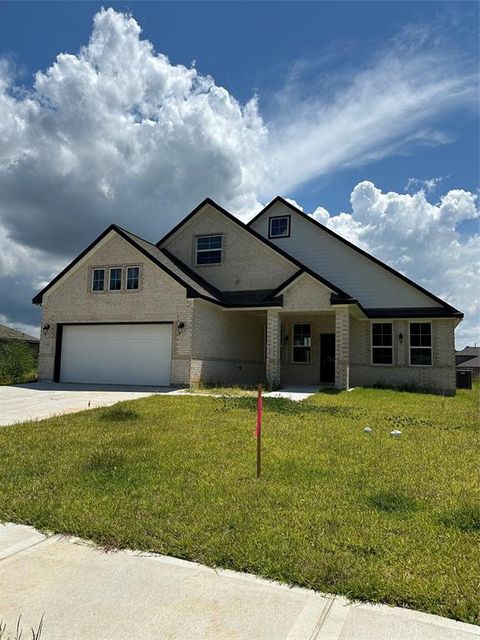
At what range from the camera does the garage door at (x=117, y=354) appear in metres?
18.9

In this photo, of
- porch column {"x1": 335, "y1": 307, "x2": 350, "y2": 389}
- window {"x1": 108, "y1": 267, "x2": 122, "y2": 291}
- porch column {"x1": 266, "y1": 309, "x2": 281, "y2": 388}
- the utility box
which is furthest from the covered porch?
the utility box

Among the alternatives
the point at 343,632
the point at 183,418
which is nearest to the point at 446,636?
the point at 343,632

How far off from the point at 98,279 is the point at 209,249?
5.51m

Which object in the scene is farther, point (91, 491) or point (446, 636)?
point (91, 491)

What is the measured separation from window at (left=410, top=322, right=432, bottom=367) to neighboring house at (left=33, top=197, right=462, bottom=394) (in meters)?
0.04

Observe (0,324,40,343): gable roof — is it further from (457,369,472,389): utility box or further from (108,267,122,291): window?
(457,369,472,389): utility box

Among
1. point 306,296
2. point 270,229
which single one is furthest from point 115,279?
point 270,229

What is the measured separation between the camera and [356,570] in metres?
3.55

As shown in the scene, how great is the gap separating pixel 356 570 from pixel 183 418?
23.4 feet

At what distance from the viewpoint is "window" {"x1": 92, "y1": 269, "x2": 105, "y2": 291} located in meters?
20.2

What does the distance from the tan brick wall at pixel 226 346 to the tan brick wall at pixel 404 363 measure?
16.7 feet

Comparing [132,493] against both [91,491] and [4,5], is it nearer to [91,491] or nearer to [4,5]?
[91,491]

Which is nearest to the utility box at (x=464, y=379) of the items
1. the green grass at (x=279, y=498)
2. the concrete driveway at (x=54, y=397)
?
the concrete driveway at (x=54, y=397)

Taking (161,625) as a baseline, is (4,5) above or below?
above
